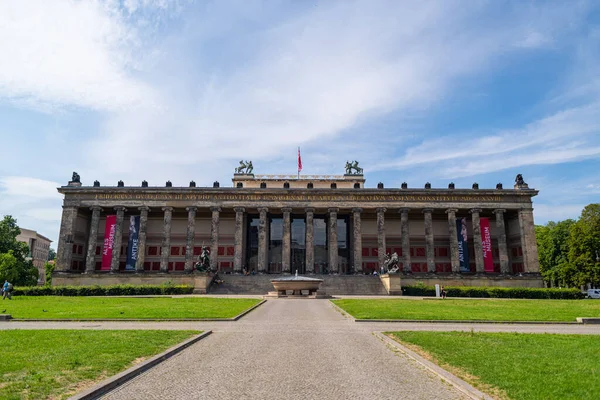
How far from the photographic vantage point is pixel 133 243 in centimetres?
5881

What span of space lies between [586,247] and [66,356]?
69.4 m

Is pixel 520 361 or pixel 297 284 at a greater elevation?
pixel 297 284

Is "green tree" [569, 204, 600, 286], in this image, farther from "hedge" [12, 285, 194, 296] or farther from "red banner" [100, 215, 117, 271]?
"red banner" [100, 215, 117, 271]

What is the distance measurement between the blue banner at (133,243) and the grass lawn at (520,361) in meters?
51.5

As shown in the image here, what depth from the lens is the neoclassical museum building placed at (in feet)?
190

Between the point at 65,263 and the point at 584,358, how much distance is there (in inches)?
2441

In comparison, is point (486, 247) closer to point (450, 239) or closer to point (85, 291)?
point (450, 239)

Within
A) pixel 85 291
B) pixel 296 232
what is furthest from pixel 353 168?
pixel 85 291

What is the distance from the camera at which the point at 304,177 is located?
253 feet

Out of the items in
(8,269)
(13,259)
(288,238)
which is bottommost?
(8,269)

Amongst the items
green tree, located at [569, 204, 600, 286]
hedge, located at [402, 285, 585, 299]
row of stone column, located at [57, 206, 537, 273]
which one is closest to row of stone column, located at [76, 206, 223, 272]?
row of stone column, located at [57, 206, 537, 273]

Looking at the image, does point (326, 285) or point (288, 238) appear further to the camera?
point (288, 238)

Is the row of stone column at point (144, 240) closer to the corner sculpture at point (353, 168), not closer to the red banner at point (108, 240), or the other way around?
the red banner at point (108, 240)

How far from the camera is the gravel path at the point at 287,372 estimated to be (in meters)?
7.37
